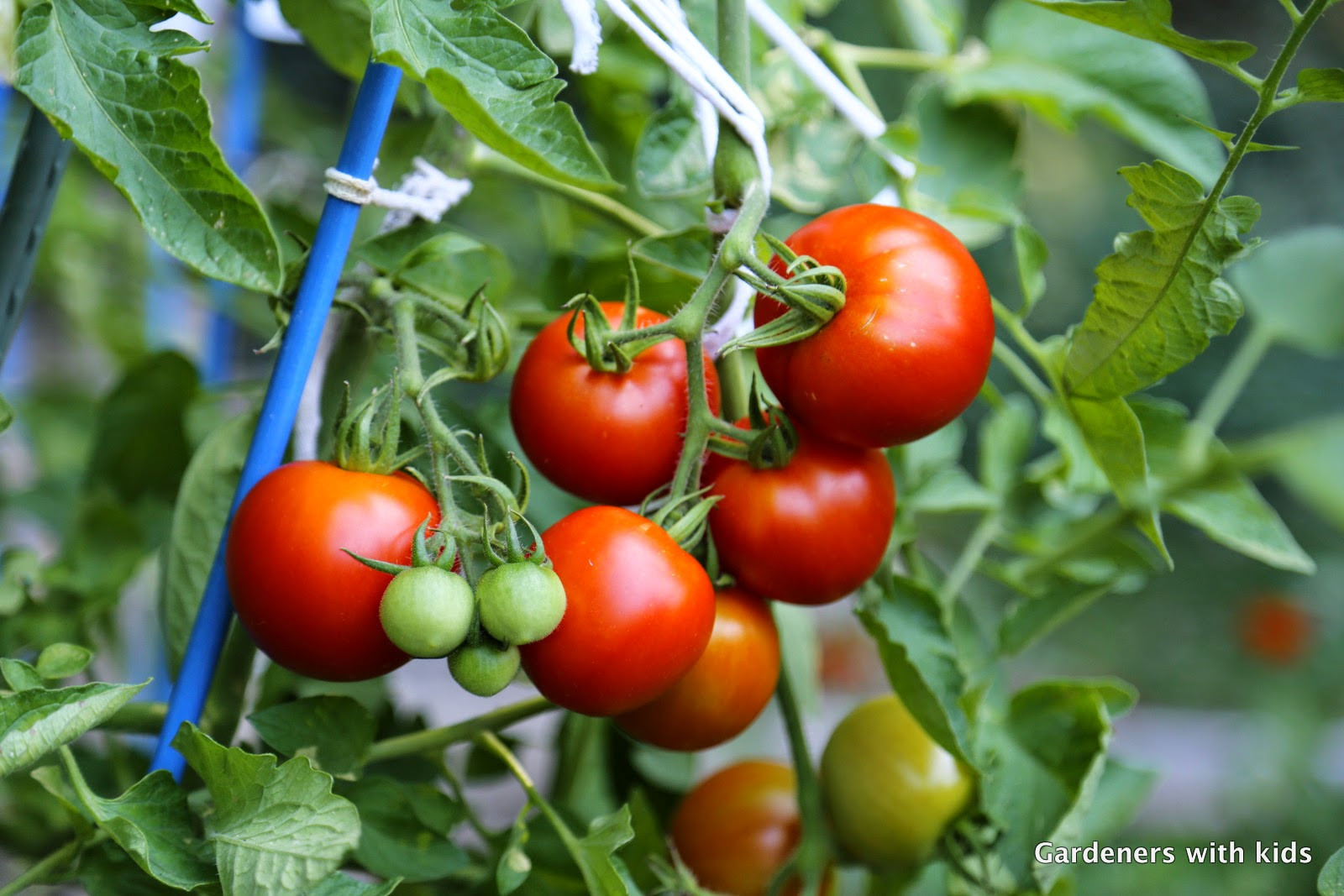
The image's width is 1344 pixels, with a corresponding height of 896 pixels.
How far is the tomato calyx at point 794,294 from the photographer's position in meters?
0.36

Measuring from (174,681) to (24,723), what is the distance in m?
0.08

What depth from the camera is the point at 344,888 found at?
368mm

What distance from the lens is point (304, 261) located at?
42cm

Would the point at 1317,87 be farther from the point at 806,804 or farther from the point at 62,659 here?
the point at 62,659

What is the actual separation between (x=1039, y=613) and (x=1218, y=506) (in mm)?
103

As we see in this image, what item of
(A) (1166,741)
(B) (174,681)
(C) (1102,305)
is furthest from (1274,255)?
(A) (1166,741)

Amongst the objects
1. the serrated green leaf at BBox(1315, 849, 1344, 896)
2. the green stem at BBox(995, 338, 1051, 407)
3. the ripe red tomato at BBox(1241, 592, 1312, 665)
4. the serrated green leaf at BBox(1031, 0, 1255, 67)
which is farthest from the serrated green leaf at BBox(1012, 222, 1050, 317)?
the ripe red tomato at BBox(1241, 592, 1312, 665)

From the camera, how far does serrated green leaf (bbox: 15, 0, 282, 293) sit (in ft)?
1.14

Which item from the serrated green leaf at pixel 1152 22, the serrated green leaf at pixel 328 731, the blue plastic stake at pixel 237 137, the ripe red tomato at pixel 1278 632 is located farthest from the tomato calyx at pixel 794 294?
the ripe red tomato at pixel 1278 632

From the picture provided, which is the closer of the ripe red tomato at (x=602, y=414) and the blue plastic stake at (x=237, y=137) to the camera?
the ripe red tomato at (x=602, y=414)

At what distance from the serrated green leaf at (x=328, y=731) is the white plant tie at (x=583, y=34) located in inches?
10.3

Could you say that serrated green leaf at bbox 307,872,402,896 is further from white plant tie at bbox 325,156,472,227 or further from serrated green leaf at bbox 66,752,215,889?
white plant tie at bbox 325,156,472,227

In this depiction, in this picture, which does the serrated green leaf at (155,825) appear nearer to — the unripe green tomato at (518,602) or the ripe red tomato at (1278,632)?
the unripe green tomato at (518,602)

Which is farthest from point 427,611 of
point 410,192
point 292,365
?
point 410,192
